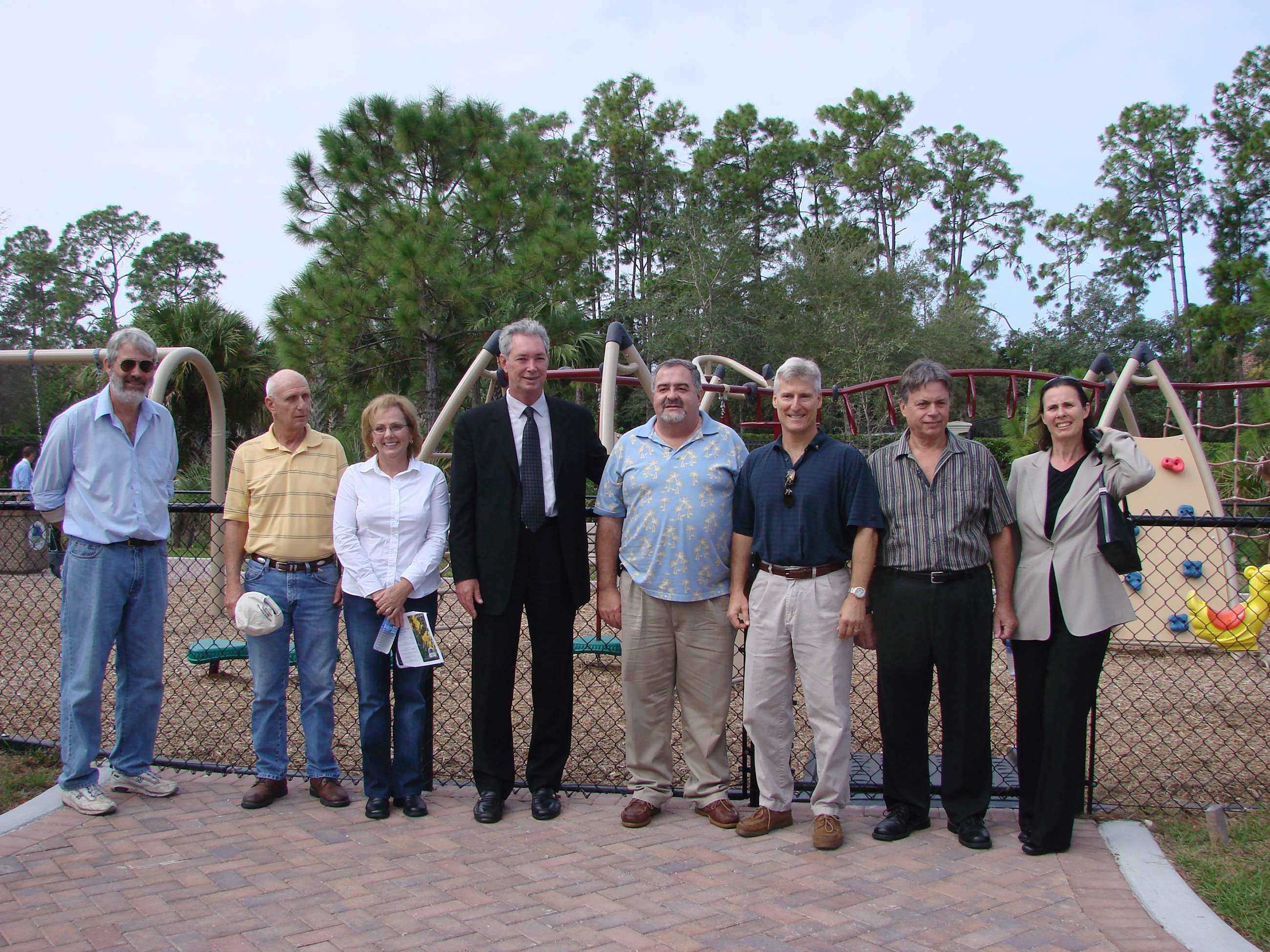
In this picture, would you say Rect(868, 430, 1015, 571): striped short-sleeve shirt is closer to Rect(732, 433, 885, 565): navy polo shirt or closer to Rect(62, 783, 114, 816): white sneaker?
Rect(732, 433, 885, 565): navy polo shirt

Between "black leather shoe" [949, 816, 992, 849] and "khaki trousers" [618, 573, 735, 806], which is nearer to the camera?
"black leather shoe" [949, 816, 992, 849]

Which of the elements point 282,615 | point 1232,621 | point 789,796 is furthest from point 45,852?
point 1232,621

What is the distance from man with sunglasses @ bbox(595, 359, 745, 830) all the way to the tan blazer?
3.43 ft

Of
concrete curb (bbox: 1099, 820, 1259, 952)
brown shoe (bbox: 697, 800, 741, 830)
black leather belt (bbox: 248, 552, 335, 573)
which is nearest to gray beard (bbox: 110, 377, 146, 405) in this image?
black leather belt (bbox: 248, 552, 335, 573)

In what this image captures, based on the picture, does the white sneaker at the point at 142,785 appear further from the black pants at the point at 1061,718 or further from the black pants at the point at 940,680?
the black pants at the point at 1061,718

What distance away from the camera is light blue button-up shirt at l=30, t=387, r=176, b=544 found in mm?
3707

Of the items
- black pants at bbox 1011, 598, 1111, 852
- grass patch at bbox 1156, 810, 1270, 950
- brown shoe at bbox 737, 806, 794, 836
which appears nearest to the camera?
grass patch at bbox 1156, 810, 1270, 950

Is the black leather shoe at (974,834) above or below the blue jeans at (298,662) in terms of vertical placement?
below

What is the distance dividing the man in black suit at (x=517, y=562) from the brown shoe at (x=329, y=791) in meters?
0.54

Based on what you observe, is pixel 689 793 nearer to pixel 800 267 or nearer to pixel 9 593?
pixel 9 593

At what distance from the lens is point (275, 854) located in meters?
3.31

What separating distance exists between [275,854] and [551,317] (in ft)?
60.7

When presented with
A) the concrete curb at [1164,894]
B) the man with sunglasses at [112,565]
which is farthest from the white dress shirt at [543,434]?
the concrete curb at [1164,894]

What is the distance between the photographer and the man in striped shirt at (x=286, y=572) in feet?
12.3
